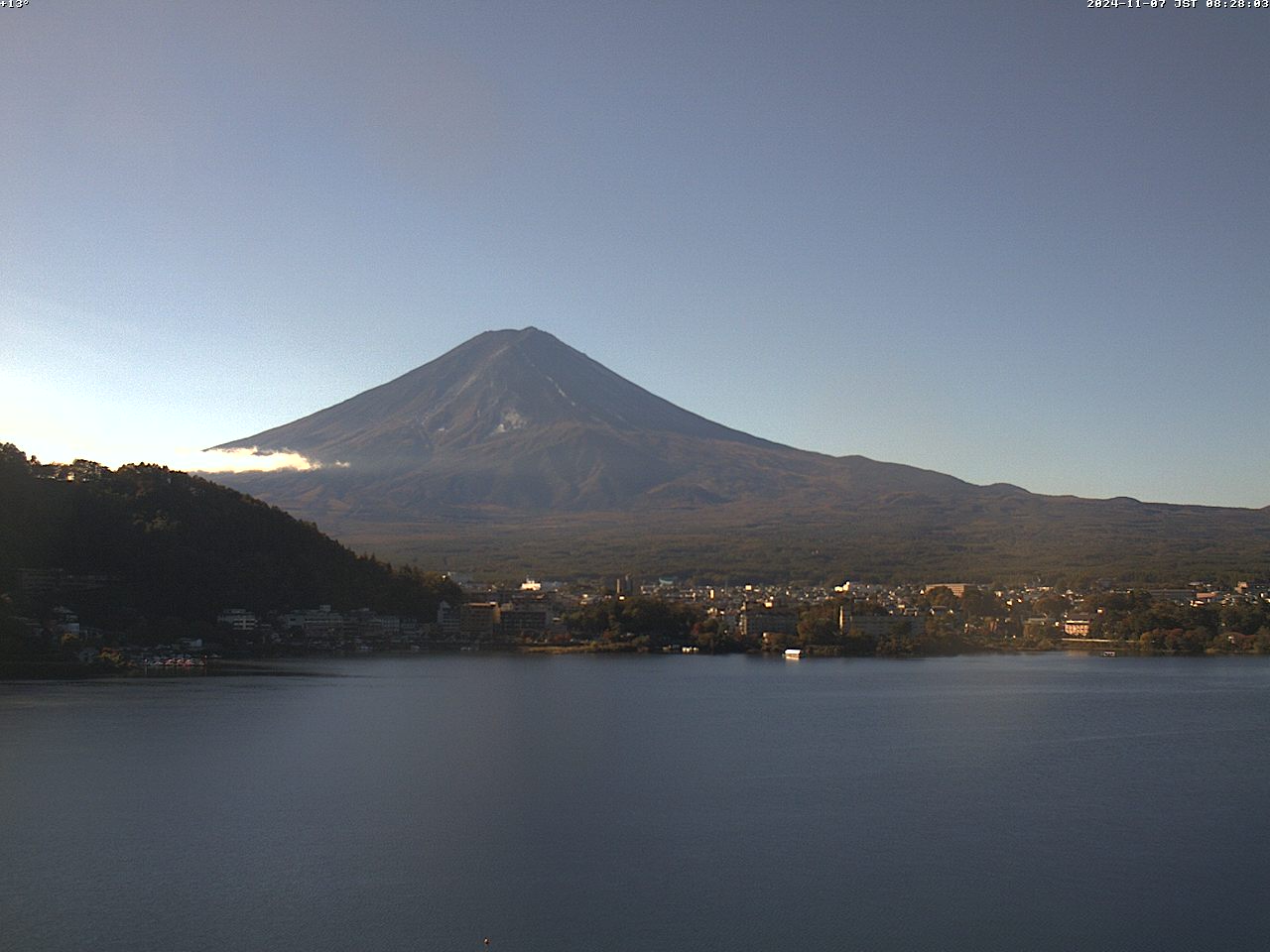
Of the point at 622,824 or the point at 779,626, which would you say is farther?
the point at 779,626

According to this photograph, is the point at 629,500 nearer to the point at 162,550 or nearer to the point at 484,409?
the point at 484,409

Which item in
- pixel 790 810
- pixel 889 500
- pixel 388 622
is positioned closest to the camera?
pixel 790 810

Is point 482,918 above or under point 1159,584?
under

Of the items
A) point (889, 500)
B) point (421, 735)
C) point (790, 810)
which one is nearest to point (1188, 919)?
point (790, 810)

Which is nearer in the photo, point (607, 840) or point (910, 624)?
point (607, 840)

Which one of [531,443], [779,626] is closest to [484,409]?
[531,443]

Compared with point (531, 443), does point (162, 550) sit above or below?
below

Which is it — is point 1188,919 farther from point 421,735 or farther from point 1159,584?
point 1159,584
